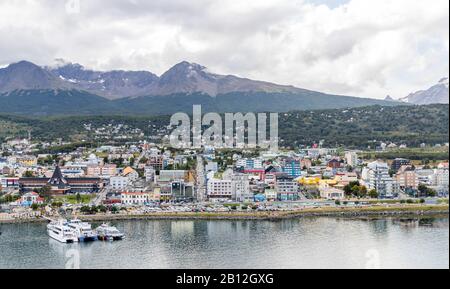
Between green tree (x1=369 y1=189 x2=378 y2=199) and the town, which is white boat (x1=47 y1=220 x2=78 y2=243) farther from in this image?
green tree (x1=369 y1=189 x2=378 y2=199)

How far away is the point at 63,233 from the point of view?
4.88 metres

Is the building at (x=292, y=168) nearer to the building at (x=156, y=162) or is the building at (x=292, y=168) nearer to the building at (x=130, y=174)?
the building at (x=156, y=162)

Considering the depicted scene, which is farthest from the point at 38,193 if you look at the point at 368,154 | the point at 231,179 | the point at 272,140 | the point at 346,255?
the point at 272,140

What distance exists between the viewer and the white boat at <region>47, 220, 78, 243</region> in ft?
15.8

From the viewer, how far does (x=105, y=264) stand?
3.75 meters

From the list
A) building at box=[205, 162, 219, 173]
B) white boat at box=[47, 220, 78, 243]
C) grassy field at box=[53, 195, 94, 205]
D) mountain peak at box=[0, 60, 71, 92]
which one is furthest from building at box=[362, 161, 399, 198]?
mountain peak at box=[0, 60, 71, 92]

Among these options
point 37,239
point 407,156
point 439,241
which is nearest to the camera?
point 439,241

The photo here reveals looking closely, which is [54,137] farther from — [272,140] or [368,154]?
[368,154]

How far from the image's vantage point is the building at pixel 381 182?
7344 mm

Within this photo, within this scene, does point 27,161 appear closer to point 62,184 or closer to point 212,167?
point 62,184

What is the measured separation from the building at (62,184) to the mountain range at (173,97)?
1060 cm

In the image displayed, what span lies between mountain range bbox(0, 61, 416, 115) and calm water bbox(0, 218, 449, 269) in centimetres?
1313

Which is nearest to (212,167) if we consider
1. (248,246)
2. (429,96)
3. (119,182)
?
(119,182)
